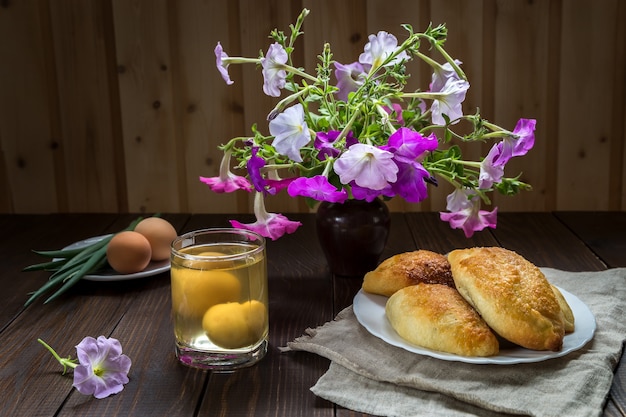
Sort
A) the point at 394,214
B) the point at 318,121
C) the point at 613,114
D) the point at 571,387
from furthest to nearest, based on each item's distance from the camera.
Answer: the point at 613,114 < the point at 394,214 < the point at 318,121 < the point at 571,387

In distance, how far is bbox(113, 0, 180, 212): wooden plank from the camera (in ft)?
6.39

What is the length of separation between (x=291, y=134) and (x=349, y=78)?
0.22m

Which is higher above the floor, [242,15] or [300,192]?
[242,15]

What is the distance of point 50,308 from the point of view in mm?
1236

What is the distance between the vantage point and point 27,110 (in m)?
2.03

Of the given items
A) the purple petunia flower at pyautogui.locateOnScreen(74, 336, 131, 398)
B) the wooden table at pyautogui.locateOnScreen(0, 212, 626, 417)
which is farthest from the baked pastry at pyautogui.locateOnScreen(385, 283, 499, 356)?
the purple petunia flower at pyautogui.locateOnScreen(74, 336, 131, 398)

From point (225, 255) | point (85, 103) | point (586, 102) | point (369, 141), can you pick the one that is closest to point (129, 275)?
point (225, 255)

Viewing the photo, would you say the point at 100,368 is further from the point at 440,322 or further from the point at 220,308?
the point at 440,322

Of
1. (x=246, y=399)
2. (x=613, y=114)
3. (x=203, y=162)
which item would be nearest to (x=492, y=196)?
(x=613, y=114)

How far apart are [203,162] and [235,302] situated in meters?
1.09

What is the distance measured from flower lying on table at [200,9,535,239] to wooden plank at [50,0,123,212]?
33.5 inches

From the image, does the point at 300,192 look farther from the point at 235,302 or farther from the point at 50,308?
the point at 50,308

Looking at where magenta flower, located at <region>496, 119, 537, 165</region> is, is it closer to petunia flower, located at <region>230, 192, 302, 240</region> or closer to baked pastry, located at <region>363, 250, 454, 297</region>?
baked pastry, located at <region>363, 250, 454, 297</region>

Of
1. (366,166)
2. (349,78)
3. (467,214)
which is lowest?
(467,214)
